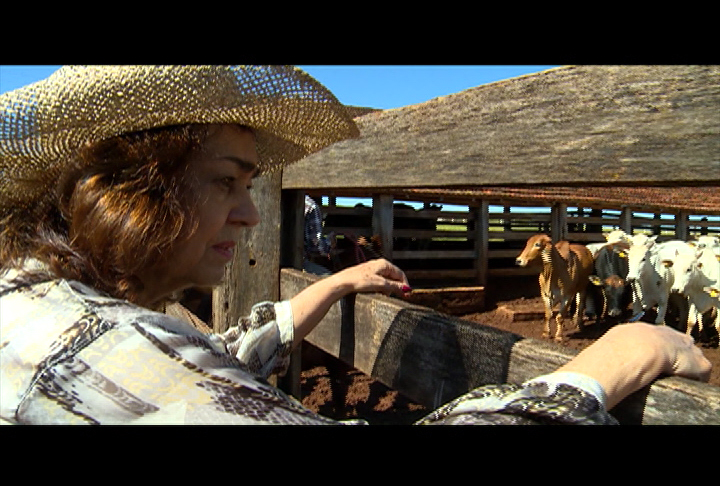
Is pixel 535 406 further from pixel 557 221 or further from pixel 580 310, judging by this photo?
pixel 557 221

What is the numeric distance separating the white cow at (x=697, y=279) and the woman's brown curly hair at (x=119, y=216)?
827 cm

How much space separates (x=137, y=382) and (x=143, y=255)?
0.36 metres

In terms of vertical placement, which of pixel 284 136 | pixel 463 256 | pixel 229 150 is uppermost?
pixel 284 136

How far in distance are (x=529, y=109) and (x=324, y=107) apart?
1.82 ft

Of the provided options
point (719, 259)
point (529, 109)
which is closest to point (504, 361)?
point (529, 109)

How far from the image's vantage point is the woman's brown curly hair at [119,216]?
1045 mm

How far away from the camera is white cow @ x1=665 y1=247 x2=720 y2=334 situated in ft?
25.3

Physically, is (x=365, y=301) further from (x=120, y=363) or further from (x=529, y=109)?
(x=120, y=363)

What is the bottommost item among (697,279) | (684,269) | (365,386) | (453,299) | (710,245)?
(365,386)

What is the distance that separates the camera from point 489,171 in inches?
57.6

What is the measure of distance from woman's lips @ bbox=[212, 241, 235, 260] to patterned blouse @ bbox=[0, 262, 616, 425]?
0.34m

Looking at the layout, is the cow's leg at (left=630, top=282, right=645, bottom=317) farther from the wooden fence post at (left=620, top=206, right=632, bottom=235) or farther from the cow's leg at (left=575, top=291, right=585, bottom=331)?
the wooden fence post at (left=620, top=206, right=632, bottom=235)

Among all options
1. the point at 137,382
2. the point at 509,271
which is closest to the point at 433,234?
the point at 509,271

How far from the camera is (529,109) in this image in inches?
54.6
